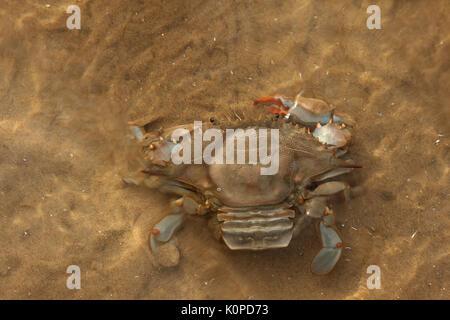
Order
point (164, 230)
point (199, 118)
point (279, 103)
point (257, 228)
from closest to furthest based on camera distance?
point (257, 228), point (164, 230), point (279, 103), point (199, 118)

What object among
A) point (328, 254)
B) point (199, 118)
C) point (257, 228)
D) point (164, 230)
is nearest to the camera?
point (257, 228)

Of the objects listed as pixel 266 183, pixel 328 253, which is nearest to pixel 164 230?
pixel 266 183

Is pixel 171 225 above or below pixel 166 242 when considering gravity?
above

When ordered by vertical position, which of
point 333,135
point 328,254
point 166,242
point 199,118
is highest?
point 199,118

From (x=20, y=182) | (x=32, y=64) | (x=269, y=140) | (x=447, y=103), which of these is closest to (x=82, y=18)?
(x=32, y=64)

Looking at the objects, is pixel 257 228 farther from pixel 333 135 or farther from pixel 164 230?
pixel 333 135

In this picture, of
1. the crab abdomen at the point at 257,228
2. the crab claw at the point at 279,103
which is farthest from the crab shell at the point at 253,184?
the crab claw at the point at 279,103

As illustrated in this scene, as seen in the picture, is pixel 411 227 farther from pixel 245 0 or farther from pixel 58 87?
pixel 58 87

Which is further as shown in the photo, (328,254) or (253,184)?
(328,254)

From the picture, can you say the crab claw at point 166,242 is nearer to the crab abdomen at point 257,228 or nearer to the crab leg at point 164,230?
the crab leg at point 164,230
